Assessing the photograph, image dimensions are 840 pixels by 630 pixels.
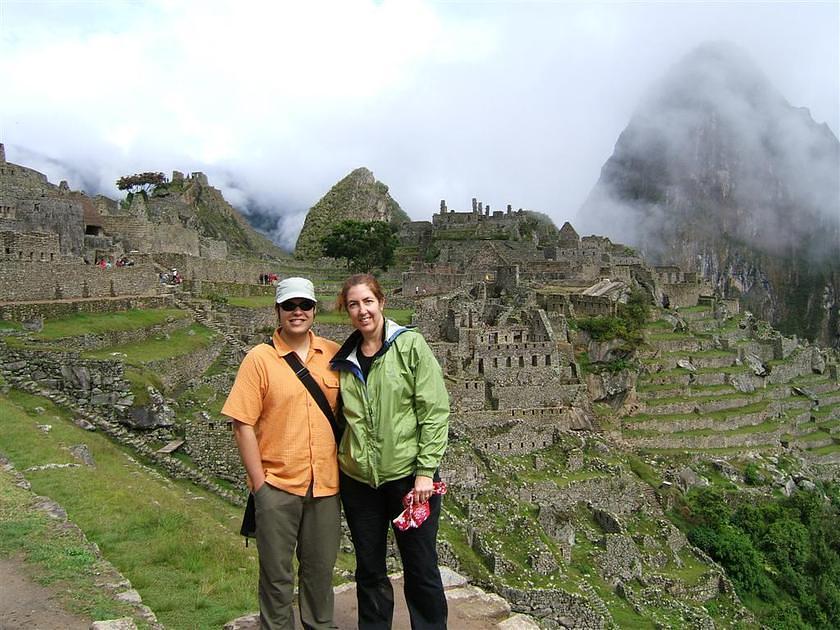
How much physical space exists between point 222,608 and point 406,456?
337 centimetres

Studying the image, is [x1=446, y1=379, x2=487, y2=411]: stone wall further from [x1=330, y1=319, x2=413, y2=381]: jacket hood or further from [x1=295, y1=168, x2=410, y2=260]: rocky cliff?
[x1=295, y1=168, x2=410, y2=260]: rocky cliff

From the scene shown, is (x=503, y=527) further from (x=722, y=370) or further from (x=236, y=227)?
(x=236, y=227)

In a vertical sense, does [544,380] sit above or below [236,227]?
below

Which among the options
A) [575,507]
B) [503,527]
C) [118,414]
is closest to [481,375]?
[575,507]

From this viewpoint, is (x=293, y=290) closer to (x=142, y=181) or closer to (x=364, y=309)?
(x=364, y=309)

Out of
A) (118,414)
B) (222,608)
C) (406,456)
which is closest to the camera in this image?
(406,456)

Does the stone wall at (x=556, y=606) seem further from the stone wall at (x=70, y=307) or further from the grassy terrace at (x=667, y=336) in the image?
the grassy terrace at (x=667, y=336)

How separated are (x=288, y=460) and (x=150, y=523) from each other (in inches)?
198

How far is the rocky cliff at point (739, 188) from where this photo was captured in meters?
163

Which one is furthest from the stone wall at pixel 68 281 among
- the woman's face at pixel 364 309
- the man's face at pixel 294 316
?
the woman's face at pixel 364 309

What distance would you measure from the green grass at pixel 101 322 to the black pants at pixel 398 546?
1400 cm

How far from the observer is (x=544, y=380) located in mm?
25953

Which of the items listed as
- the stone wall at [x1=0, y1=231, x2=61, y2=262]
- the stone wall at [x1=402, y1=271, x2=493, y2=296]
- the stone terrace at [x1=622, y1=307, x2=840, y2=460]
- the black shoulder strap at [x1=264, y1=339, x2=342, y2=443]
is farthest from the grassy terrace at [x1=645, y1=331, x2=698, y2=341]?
the black shoulder strap at [x1=264, y1=339, x2=342, y2=443]

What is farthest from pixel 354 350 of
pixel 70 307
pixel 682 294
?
pixel 682 294
